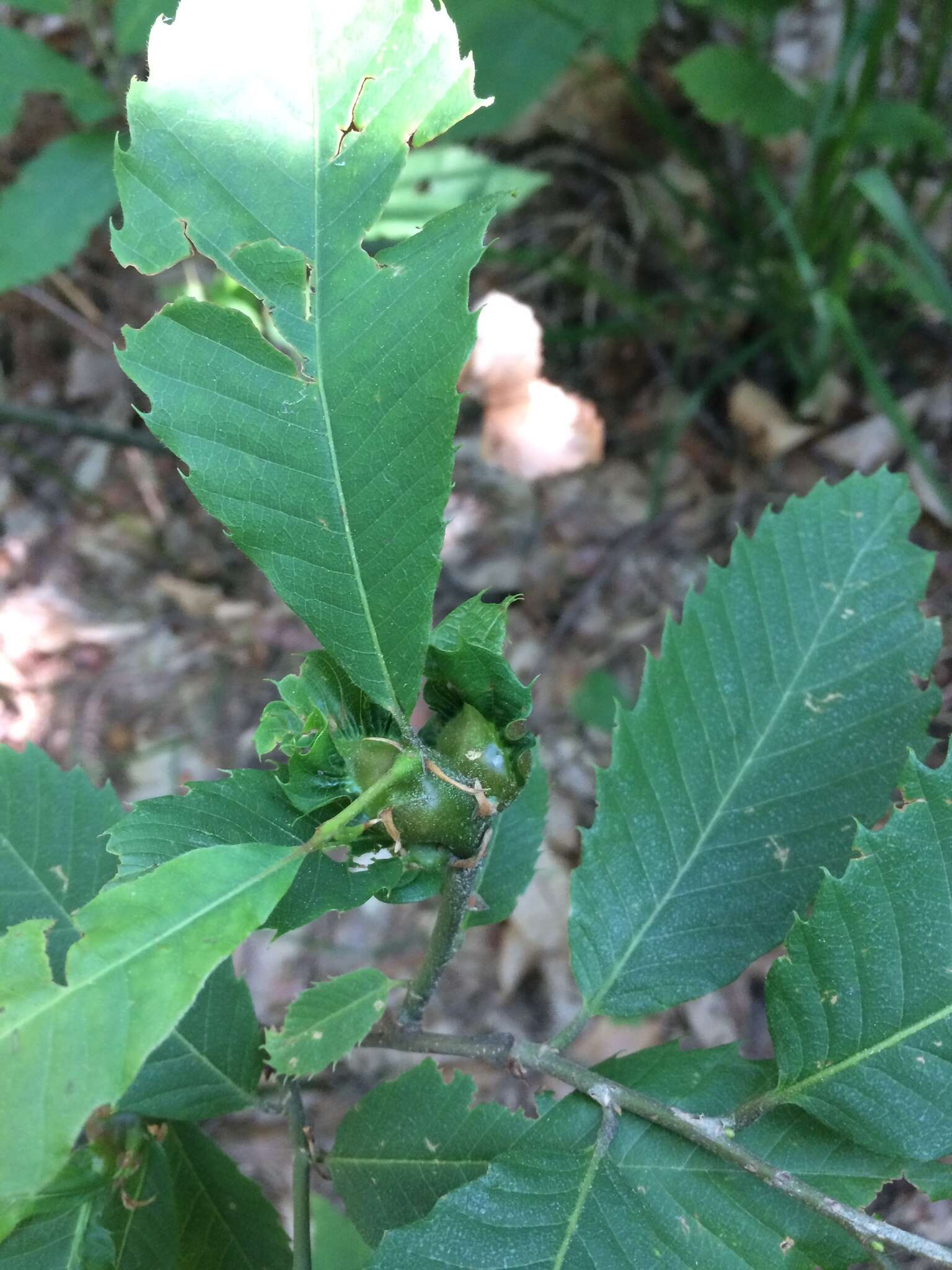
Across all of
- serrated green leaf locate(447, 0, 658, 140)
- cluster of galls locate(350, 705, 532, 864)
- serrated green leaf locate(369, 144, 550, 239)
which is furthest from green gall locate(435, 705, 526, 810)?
serrated green leaf locate(447, 0, 658, 140)

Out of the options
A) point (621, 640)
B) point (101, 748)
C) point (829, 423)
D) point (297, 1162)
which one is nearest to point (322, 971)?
point (101, 748)

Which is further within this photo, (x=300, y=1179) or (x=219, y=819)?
(x=300, y=1179)

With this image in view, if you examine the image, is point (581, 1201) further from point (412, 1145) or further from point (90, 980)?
point (90, 980)

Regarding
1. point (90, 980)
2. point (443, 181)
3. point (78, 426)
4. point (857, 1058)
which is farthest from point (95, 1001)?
point (78, 426)

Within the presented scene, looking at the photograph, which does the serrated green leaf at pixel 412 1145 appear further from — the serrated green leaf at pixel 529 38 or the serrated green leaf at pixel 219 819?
the serrated green leaf at pixel 529 38

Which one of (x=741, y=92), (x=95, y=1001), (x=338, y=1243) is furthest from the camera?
(x=741, y=92)

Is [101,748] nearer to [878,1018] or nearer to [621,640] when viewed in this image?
[621,640]

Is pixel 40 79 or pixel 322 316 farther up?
pixel 40 79
